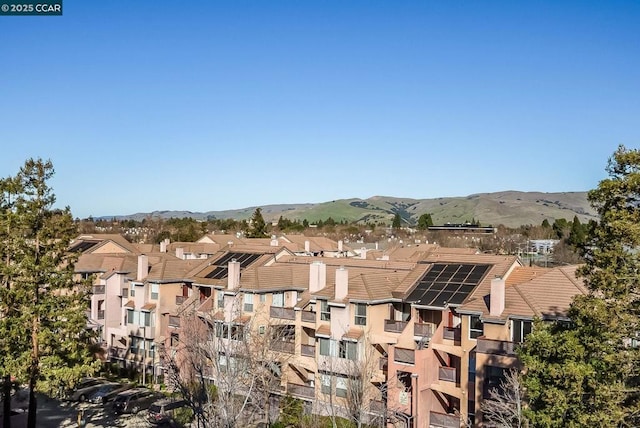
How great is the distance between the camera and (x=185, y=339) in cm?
3706

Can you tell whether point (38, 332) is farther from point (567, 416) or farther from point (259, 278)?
point (567, 416)

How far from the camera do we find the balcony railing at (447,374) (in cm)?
3102

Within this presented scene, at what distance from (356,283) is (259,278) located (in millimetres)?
8073

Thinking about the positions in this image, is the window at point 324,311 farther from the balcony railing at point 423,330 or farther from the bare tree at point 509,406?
the bare tree at point 509,406

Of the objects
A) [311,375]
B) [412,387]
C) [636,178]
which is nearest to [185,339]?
[311,375]

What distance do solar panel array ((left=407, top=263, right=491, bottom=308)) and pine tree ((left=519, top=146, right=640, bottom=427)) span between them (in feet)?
38.2

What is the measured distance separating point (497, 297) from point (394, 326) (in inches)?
263

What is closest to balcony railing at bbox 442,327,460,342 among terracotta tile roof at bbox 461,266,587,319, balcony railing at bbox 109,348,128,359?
terracotta tile roof at bbox 461,266,587,319

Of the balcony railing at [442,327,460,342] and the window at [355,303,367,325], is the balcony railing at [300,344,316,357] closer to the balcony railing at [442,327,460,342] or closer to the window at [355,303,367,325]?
the window at [355,303,367,325]

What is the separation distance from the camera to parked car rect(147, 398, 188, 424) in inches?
1426

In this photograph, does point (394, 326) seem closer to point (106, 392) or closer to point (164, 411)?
point (164, 411)

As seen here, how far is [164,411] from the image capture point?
36875 mm

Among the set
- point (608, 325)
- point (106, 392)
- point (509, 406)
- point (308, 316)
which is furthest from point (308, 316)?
point (608, 325)

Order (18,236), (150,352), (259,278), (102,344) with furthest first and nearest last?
(102,344)
(150,352)
(259,278)
(18,236)
